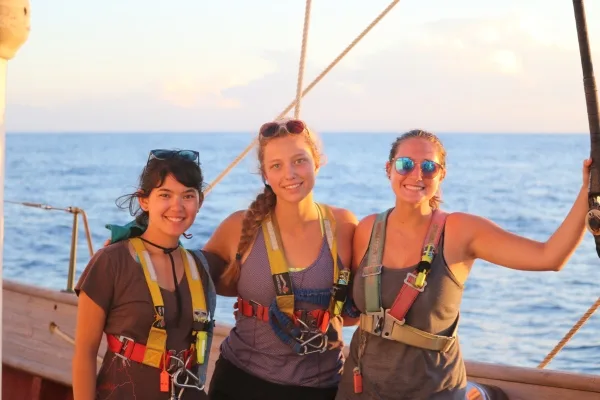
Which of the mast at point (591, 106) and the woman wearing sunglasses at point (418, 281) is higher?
the mast at point (591, 106)

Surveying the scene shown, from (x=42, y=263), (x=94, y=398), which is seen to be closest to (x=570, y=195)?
(x=42, y=263)

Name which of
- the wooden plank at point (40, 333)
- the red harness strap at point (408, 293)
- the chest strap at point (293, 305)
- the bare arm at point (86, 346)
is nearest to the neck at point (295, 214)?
the chest strap at point (293, 305)

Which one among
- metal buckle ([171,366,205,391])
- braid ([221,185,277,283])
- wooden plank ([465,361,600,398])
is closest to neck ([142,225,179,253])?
braid ([221,185,277,283])

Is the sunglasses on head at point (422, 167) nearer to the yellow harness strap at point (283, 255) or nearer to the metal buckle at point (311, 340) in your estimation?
the yellow harness strap at point (283, 255)

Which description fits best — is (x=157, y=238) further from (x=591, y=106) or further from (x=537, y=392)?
(x=537, y=392)

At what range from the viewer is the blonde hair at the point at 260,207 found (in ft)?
9.97

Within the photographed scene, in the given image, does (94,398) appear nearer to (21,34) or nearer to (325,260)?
(325,260)

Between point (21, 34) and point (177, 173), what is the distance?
0.74m

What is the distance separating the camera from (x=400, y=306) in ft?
8.89

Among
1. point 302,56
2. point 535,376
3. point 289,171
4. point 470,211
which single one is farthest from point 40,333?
point 470,211

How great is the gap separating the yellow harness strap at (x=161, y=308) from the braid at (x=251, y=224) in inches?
7.3

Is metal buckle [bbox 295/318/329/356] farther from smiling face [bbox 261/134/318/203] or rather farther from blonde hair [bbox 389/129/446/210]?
blonde hair [bbox 389/129/446/210]

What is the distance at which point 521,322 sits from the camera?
1171 centimetres

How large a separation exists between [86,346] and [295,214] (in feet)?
2.56
